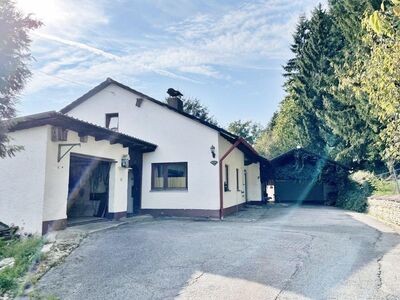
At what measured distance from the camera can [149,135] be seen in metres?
13.9

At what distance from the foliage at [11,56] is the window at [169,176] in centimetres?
781

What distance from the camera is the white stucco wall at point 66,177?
827cm

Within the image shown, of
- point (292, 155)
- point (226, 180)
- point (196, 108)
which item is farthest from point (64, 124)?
point (196, 108)

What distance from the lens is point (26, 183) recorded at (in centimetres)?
830

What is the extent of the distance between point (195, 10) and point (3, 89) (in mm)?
6072

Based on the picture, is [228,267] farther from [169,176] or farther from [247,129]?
[247,129]

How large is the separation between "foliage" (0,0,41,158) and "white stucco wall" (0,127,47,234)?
2.23 metres

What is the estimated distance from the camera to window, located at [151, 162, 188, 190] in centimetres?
1328

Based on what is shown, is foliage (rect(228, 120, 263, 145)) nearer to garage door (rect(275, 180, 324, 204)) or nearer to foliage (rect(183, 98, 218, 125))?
foliage (rect(183, 98, 218, 125))

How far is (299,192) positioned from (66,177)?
19216mm

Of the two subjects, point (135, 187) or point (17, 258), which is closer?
point (17, 258)

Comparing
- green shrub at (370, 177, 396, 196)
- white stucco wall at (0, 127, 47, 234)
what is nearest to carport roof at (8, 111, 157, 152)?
white stucco wall at (0, 127, 47, 234)

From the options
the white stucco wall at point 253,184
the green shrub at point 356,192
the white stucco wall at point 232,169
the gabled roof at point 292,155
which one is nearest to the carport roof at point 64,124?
the white stucco wall at point 232,169

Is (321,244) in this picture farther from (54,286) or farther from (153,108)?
(153,108)
